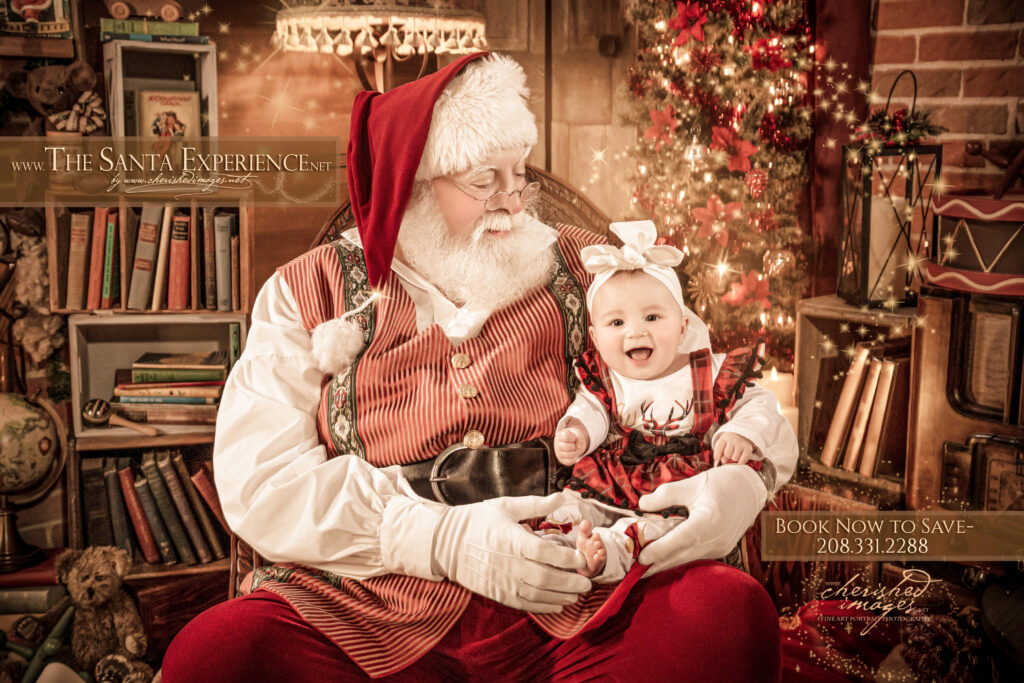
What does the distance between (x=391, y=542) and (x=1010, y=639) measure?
1.21 meters

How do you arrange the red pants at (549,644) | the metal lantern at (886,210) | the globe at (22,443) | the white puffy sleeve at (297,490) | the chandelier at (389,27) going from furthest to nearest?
Result: the globe at (22,443), the metal lantern at (886,210), the chandelier at (389,27), the white puffy sleeve at (297,490), the red pants at (549,644)

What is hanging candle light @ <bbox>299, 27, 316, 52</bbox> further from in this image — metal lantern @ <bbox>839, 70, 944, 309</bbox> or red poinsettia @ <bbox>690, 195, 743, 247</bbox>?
metal lantern @ <bbox>839, 70, 944, 309</bbox>

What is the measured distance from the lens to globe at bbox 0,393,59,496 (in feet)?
7.10

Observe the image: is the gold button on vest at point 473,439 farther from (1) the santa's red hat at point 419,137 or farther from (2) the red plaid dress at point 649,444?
(1) the santa's red hat at point 419,137

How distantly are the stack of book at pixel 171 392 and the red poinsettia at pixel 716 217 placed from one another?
1.23m

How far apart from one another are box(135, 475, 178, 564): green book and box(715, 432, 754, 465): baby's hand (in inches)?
56.1

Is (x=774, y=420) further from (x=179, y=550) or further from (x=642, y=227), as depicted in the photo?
(x=179, y=550)

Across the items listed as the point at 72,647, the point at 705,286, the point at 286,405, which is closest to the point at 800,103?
the point at 705,286

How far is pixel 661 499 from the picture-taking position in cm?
143

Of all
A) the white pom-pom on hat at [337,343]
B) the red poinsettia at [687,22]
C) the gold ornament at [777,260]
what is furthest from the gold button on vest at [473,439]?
the red poinsettia at [687,22]

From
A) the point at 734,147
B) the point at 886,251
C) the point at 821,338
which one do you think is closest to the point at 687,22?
the point at 734,147

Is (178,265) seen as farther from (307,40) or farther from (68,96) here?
(307,40)

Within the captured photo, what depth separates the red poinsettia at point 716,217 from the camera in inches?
87.9

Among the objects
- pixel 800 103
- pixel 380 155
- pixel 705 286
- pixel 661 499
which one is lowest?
pixel 661 499
